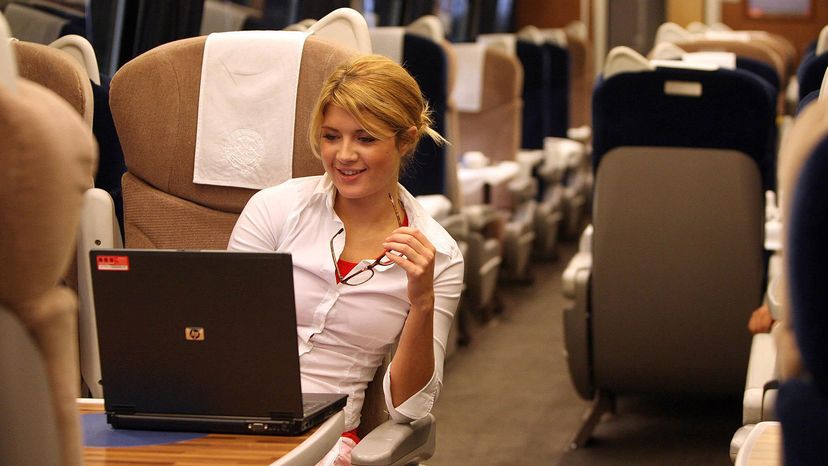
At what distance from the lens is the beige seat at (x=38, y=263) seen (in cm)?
88

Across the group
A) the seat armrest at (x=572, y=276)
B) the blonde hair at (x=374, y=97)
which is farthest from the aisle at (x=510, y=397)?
the blonde hair at (x=374, y=97)

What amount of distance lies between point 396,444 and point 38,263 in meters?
1.05

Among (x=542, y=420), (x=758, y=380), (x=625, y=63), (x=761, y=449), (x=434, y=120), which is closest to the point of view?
(x=761, y=449)

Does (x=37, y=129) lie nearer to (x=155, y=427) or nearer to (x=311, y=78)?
(x=155, y=427)

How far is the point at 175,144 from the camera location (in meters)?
2.33

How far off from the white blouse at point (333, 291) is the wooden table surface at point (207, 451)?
47cm

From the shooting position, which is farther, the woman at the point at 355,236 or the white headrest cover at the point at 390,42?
the white headrest cover at the point at 390,42

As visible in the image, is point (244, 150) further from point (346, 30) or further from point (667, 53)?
point (667, 53)

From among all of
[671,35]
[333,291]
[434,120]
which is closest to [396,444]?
[333,291]

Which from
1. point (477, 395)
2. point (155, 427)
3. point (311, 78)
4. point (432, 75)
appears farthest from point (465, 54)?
point (155, 427)

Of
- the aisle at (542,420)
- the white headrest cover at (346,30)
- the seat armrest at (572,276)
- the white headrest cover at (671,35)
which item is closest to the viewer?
the white headrest cover at (346,30)

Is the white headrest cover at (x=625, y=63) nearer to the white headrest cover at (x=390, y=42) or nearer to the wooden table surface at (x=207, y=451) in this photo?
the white headrest cover at (x=390, y=42)

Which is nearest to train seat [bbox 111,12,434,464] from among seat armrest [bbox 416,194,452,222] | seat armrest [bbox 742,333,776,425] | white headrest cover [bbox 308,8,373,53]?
white headrest cover [bbox 308,8,373,53]

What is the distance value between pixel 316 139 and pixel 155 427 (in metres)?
0.72
